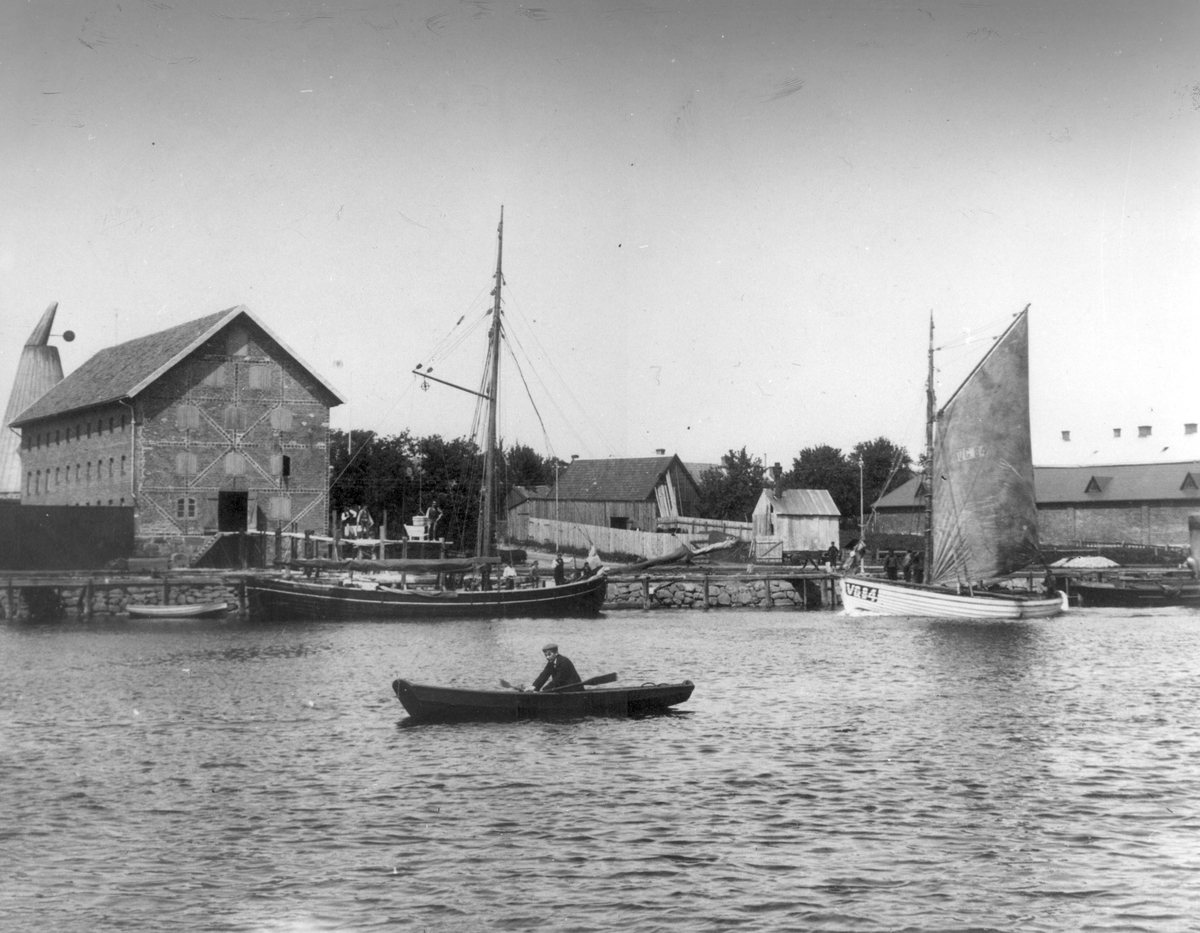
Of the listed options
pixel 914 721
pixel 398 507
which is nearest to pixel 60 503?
pixel 398 507

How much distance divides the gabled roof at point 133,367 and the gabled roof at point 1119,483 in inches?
1855

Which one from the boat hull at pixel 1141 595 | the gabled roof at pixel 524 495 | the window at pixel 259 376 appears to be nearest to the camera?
the window at pixel 259 376

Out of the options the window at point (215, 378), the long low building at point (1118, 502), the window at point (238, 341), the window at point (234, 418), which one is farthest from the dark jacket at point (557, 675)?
the long low building at point (1118, 502)

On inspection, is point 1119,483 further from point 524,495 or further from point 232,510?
point 232,510

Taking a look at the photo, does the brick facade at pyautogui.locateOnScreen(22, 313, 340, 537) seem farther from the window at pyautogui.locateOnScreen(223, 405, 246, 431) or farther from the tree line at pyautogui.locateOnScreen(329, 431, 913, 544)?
the tree line at pyautogui.locateOnScreen(329, 431, 913, 544)

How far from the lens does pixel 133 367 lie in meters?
67.9

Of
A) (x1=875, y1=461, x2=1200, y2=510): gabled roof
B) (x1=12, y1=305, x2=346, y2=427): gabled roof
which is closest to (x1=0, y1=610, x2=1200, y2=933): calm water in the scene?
(x1=12, y1=305, x2=346, y2=427): gabled roof

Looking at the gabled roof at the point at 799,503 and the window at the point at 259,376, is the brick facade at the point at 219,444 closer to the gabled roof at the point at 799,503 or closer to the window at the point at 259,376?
the window at the point at 259,376

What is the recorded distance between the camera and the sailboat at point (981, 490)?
172 ft

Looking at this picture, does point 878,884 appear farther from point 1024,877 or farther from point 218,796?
point 218,796

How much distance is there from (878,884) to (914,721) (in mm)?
13304

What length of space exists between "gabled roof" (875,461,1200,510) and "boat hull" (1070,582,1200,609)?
2007cm

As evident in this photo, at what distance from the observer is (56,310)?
8175 centimetres

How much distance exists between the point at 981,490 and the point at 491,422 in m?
20.8
